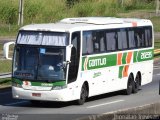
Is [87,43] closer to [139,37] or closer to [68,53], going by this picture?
[68,53]

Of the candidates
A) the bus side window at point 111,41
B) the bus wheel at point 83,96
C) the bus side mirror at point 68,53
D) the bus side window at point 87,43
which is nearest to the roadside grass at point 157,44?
the bus side window at point 111,41

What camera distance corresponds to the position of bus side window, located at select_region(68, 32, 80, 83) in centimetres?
2150

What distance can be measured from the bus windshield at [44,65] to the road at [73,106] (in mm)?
998

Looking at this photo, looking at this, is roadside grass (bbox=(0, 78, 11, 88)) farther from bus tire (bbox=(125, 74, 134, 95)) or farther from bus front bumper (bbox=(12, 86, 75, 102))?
bus front bumper (bbox=(12, 86, 75, 102))

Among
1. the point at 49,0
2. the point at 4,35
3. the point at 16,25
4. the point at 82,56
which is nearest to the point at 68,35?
the point at 82,56

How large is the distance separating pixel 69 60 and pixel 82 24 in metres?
2.28

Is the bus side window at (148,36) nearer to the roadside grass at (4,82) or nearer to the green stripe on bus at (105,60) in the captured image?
the green stripe on bus at (105,60)

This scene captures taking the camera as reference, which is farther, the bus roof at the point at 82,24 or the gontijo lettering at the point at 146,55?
the gontijo lettering at the point at 146,55

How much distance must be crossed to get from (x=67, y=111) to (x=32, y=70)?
5.71 feet

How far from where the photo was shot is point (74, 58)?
853 inches

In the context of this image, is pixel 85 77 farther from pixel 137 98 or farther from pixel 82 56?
pixel 137 98

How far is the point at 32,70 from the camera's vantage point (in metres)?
21.3

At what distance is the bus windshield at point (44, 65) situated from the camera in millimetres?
21188

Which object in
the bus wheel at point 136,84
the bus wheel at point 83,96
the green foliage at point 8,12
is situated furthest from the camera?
the green foliage at point 8,12
